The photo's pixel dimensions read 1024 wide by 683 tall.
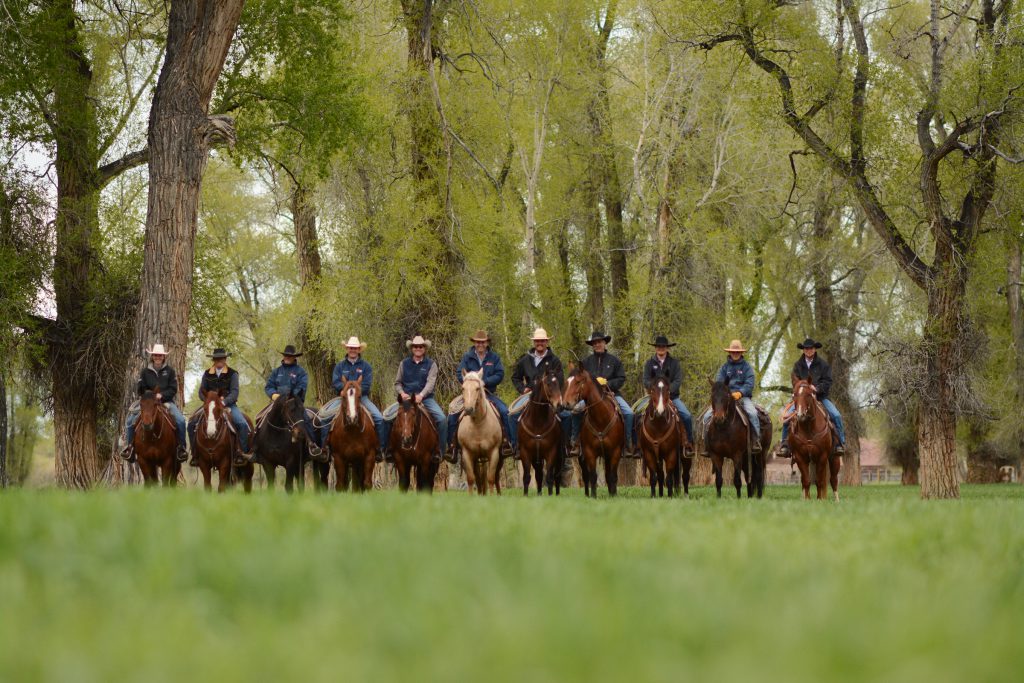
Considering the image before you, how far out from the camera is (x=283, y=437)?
2123 cm

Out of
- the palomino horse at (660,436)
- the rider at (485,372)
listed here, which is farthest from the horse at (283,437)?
the palomino horse at (660,436)

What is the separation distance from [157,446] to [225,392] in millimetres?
1573

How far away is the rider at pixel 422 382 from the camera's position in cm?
2139

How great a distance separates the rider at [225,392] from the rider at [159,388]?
0.92 ft

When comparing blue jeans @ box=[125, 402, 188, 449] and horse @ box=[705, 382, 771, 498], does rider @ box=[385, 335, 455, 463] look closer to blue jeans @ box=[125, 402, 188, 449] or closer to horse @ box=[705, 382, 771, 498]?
blue jeans @ box=[125, 402, 188, 449]

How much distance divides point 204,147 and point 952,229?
15353 millimetres

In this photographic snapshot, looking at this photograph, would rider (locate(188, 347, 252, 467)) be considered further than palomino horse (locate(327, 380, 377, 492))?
Yes

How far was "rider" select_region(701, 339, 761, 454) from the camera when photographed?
22.4 metres

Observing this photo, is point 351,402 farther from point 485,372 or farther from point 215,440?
point 485,372

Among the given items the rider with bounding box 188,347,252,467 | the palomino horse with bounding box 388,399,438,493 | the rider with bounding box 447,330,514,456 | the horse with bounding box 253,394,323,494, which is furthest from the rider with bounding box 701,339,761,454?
the rider with bounding box 188,347,252,467

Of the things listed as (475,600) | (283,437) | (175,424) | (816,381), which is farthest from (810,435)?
(475,600)

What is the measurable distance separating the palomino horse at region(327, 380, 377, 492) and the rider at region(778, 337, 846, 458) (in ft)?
23.8

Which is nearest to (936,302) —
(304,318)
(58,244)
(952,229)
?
(952,229)

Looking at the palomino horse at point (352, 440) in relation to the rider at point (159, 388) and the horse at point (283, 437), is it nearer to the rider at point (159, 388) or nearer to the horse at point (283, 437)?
the horse at point (283, 437)
